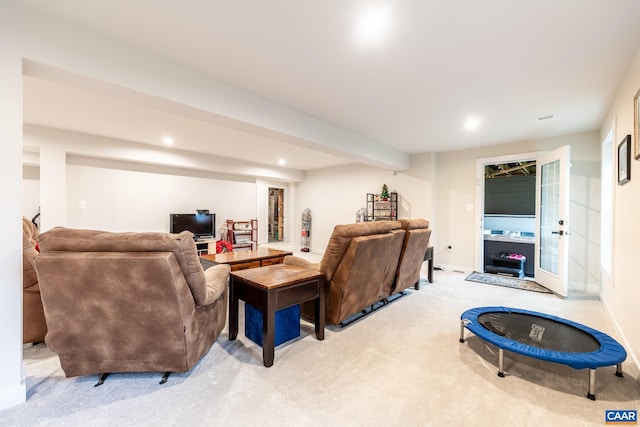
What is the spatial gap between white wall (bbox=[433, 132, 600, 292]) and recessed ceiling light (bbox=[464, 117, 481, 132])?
1449 mm

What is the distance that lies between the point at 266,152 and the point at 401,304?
4064 millimetres

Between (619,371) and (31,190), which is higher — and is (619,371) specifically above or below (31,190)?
below

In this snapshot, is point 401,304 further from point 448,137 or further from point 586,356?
point 448,137

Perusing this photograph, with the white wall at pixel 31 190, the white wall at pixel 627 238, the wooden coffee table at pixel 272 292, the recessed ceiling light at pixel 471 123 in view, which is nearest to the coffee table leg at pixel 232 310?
the wooden coffee table at pixel 272 292

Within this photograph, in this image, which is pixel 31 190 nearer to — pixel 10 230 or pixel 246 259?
pixel 246 259

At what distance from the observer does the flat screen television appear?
241 inches

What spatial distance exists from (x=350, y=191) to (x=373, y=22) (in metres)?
5.62

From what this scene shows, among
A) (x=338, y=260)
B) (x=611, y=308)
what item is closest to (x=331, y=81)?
(x=338, y=260)

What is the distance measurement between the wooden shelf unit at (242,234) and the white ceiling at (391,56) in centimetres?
350

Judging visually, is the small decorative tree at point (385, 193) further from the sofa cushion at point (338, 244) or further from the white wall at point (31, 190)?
the white wall at point (31, 190)

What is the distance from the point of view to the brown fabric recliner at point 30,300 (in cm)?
220

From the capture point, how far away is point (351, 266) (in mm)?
2607

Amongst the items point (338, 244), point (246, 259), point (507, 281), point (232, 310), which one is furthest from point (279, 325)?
point (507, 281)

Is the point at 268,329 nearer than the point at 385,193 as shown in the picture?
Yes
